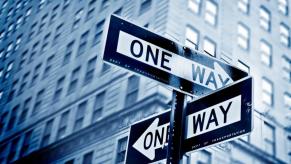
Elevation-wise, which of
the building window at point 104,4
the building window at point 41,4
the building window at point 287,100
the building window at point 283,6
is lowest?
the building window at point 287,100

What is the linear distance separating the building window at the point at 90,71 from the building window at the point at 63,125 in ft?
8.35

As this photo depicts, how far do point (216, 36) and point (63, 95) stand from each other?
456 inches

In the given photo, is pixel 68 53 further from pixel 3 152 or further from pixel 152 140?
pixel 152 140

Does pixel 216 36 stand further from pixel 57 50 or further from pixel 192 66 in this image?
pixel 192 66

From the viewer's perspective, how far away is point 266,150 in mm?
27391

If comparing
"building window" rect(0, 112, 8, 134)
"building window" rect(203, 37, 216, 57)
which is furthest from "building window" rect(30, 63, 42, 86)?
"building window" rect(203, 37, 216, 57)

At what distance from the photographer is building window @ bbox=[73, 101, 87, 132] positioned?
28.0 metres

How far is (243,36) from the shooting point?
29.9 meters

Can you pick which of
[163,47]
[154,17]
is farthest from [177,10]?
[163,47]

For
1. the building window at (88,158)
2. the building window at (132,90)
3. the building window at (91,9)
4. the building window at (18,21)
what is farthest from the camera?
the building window at (18,21)

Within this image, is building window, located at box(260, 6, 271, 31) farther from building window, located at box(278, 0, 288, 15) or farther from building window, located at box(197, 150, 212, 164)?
building window, located at box(197, 150, 212, 164)

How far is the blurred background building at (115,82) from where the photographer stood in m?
24.8

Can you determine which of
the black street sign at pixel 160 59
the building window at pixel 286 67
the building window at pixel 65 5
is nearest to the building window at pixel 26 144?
the building window at pixel 65 5

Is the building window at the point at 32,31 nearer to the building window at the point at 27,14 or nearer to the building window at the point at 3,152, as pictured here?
the building window at the point at 27,14
